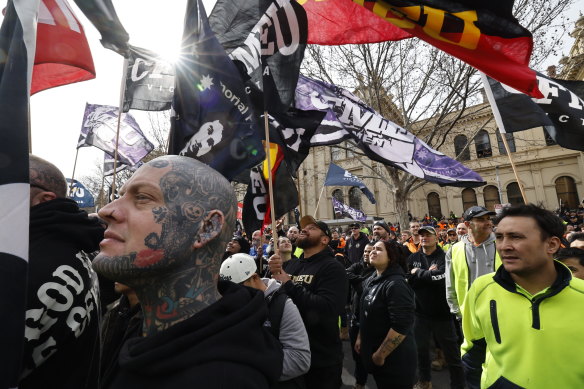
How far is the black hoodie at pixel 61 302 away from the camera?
1.22 m

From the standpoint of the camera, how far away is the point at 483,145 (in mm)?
33562

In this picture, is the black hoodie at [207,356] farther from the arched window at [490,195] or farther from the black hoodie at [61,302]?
the arched window at [490,195]

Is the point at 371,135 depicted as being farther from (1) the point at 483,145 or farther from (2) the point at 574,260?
(1) the point at 483,145

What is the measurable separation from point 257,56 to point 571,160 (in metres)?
39.3

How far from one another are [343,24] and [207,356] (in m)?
4.35

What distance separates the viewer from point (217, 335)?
3.09 ft

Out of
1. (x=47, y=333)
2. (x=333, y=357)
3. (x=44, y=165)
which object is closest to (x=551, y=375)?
(x=333, y=357)

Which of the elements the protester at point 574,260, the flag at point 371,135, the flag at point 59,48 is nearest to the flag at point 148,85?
the flag at point 59,48

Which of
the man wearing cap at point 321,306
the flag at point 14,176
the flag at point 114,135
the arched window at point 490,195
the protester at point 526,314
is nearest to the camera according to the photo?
the flag at point 14,176

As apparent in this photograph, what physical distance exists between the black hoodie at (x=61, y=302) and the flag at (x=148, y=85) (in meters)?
4.07

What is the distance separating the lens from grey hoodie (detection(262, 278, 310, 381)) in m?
2.13

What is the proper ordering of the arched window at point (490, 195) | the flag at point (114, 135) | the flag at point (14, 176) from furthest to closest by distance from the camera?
the arched window at point (490, 195)
the flag at point (114, 135)
the flag at point (14, 176)

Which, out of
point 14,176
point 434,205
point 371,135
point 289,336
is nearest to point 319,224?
point 289,336

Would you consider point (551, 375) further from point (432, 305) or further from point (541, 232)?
point (432, 305)
